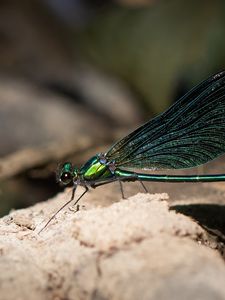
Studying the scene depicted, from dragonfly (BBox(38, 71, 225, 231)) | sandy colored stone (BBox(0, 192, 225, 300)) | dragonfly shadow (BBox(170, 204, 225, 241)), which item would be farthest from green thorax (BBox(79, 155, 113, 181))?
sandy colored stone (BBox(0, 192, 225, 300))

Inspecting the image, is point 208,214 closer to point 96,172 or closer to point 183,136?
point 183,136

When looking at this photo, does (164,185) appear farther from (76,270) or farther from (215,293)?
(215,293)

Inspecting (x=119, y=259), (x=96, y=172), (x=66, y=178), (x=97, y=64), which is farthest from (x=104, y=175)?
(x=97, y=64)

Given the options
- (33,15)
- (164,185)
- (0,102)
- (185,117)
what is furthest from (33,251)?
(33,15)

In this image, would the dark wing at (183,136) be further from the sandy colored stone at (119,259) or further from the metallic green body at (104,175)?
the sandy colored stone at (119,259)

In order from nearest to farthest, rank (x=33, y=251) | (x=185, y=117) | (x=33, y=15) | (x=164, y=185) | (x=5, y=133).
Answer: (x=33, y=251), (x=185, y=117), (x=164, y=185), (x=5, y=133), (x=33, y=15)

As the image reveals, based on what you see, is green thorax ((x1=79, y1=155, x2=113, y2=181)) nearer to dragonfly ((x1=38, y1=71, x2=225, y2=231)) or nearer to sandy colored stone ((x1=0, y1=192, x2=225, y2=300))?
dragonfly ((x1=38, y1=71, x2=225, y2=231))

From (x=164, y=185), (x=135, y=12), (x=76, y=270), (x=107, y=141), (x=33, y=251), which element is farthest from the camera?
(x=135, y=12)

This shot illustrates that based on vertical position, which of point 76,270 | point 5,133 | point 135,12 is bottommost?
point 76,270
